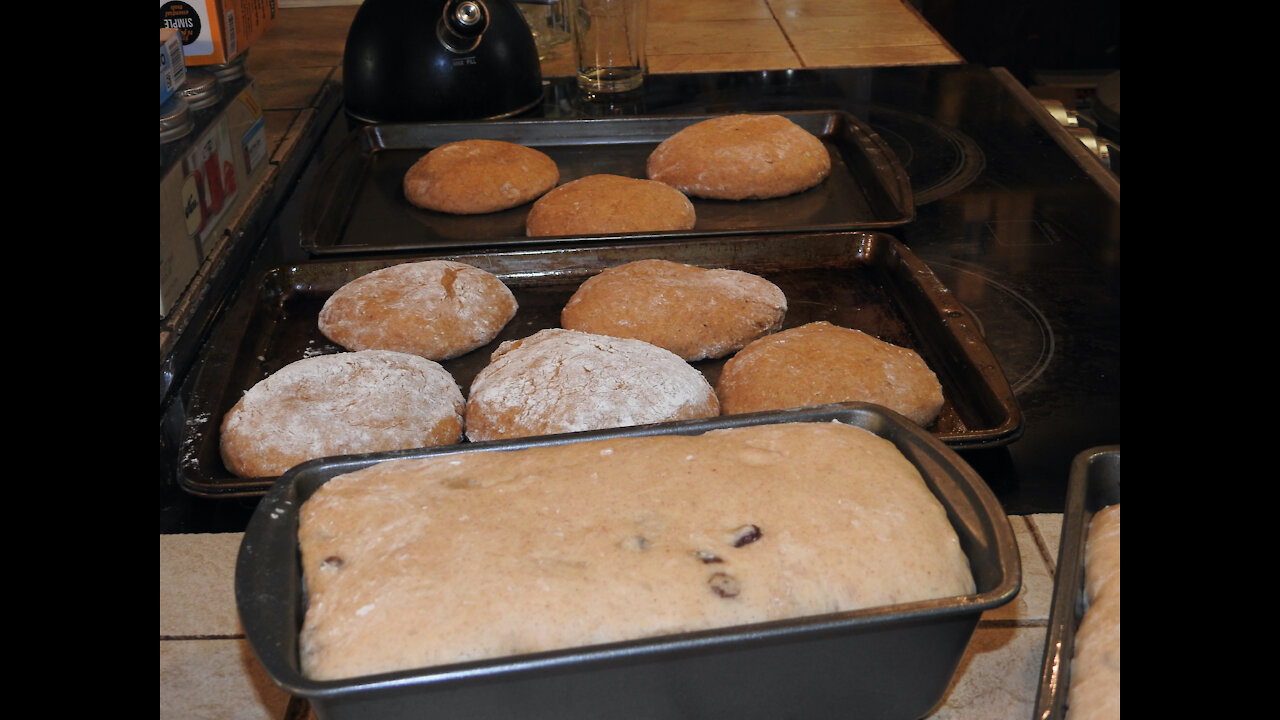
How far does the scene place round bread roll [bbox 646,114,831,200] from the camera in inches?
66.0

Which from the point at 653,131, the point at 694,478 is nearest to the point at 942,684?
the point at 694,478

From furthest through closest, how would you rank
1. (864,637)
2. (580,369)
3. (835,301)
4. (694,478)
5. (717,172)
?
(717,172), (835,301), (580,369), (694,478), (864,637)

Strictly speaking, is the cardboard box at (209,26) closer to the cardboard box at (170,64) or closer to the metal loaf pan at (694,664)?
the cardboard box at (170,64)

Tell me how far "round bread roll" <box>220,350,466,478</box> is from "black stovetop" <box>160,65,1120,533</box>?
0.22ft

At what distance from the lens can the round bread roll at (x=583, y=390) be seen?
1.06 meters

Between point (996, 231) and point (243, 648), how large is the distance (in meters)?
1.23

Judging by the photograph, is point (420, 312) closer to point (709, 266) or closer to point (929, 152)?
point (709, 266)

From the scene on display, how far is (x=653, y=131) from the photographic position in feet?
6.27

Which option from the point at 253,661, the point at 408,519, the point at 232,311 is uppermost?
the point at 408,519

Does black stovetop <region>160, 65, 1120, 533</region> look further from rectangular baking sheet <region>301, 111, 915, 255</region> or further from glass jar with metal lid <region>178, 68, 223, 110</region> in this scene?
glass jar with metal lid <region>178, 68, 223, 110</region>

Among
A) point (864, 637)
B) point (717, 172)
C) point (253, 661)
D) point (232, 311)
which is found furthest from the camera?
point (717, 172)

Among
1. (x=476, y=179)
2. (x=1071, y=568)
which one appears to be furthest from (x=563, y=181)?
(x=1071, y=568)

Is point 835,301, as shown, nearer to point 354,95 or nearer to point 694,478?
point 694,478

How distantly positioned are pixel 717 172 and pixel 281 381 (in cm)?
84
